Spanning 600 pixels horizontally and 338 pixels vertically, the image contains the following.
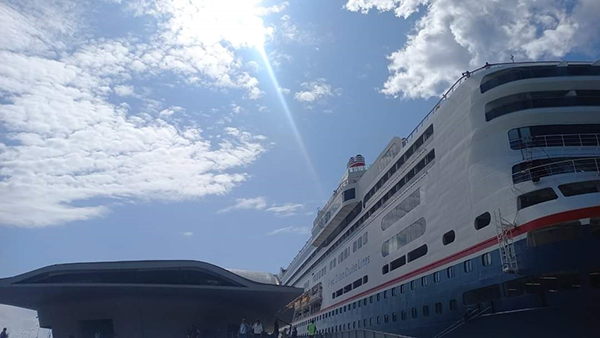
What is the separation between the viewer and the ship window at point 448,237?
76.8 ft

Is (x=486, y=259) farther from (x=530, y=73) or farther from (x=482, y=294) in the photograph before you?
(x=530, y=73)

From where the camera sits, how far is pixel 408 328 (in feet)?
86.5

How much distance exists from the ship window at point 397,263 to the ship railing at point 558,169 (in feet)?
35.3

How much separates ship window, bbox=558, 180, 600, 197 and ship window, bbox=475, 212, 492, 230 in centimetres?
305

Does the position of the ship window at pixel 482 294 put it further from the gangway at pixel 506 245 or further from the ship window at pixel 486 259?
the gangway at pixel 506 245

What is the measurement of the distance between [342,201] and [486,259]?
22321mm

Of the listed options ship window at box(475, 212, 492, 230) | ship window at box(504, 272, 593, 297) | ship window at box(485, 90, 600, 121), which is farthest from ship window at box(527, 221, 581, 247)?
ship window at box(485, 90, 600, 121)

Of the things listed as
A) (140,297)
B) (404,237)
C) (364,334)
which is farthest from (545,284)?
(140,297)

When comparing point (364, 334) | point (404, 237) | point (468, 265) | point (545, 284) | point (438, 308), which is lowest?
point (364, 334)

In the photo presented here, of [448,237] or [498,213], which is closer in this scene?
[498,213]

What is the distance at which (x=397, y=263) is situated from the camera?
29.8m

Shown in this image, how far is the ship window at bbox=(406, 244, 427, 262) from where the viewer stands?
26.1 meters

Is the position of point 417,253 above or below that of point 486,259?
above

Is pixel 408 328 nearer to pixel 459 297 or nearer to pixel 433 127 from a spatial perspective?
pixel 459 297
